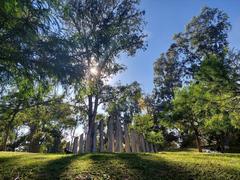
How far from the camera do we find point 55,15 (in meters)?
7.31

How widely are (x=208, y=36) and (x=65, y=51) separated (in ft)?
66.2

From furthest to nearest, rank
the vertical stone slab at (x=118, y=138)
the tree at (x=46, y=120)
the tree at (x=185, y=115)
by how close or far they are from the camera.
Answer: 1. the tree at (x=46, y=120)
2. the tree at (x=185, y=115)
3. the vertical stone slab at (x=118, y=138)

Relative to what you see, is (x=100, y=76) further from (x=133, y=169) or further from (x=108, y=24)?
(x=133, y=169)

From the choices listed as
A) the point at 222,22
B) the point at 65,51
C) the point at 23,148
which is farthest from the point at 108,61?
the point at 23,148

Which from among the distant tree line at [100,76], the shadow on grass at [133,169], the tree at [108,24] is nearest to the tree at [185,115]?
the distant tree line at [100,76]

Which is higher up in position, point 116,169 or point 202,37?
point 202,37

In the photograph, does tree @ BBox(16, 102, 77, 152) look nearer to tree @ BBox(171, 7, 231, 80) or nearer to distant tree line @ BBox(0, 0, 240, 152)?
distant tree line @ BBox(0, 0, 240, 152)

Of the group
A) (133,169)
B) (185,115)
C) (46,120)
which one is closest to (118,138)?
(133,169)

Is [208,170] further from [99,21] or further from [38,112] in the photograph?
[38,112]

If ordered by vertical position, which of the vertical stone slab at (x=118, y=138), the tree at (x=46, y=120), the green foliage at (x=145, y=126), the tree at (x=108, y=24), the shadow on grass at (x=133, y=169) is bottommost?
the shadow on grass at (x=133, y=169)

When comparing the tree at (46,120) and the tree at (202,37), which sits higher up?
the tree at (202,37)

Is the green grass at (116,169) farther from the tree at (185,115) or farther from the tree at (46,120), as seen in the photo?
the tree at (46,120)

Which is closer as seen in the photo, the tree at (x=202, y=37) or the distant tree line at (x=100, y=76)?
the distant tree line at (x=100, y=76)

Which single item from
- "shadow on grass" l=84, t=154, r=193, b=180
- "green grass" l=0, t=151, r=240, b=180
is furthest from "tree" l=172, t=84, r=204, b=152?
"shadow on grass" l=84, t=154, r=193, b=180
